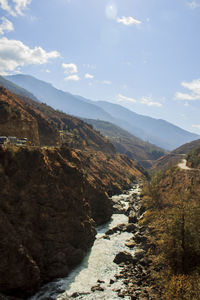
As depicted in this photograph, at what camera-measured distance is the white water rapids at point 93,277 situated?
33.7 metres

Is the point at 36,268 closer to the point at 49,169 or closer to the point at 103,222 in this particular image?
the point at 49,169

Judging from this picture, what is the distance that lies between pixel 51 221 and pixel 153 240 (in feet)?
66.3

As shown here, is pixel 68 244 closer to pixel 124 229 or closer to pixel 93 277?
pixel 93 277

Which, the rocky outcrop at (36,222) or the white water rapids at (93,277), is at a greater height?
the rocky outcrop at (36,222)

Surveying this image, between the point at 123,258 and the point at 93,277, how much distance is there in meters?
7.67

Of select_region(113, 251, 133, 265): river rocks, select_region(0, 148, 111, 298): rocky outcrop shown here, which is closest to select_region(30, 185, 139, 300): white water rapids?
select_region(113, 251, 133, 265): river rocks

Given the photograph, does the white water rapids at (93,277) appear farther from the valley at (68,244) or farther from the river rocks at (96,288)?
the river rocks at (96,288)

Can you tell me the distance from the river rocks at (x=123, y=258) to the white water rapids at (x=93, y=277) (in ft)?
3.27

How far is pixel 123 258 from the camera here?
144ft

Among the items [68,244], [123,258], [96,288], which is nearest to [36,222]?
[68,244]

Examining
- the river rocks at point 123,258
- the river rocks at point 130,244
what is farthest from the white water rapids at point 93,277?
the river rocks at point 123,258

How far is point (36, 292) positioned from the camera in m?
34.0

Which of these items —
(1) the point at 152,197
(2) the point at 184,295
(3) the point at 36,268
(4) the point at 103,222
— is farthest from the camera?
(1) the point at 152,197

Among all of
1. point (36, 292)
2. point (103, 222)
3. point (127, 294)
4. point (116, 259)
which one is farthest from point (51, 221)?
point (103, 222)
